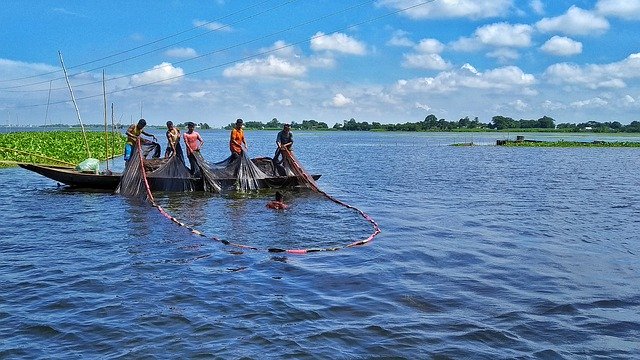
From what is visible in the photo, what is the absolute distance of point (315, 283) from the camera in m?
8.46

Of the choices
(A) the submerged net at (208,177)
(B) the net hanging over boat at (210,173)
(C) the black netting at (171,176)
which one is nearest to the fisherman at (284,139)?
(B) the net hanging over boat at (210,173)

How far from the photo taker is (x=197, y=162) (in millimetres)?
18297

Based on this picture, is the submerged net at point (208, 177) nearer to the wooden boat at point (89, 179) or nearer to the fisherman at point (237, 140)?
the wooden boat at point (89, 179)

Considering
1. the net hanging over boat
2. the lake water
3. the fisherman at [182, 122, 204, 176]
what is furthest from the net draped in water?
the lake water

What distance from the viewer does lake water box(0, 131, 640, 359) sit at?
6.16 metres

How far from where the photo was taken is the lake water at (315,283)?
616cm

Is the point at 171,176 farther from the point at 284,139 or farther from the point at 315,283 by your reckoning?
the point at 315,283

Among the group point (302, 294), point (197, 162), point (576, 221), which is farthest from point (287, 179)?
point (302, 294)

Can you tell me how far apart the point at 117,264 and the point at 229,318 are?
11.1ft

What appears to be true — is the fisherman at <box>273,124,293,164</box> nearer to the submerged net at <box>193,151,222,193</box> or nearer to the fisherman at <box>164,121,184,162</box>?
the submerged net at <box>193,151,222,193</box>

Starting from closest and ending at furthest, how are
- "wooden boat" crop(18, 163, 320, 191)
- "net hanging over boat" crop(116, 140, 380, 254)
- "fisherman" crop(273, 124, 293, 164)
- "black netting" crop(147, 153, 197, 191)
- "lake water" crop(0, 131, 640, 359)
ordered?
"lake water" crop(0, 131, 640, 359) → "net hanging over boat" crop(116, 140, 380, 254) → "black netting" crop(147, 153, 197, 191) → "wooden boat" crop(18, 163, 320, 191) → "fisherman" crop(273, 124, 293, 164)

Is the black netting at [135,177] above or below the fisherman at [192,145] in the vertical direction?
below

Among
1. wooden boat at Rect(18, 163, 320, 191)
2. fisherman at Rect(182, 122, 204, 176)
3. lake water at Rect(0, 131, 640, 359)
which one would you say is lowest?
lake water at Rect(0, 131, 640, 359)

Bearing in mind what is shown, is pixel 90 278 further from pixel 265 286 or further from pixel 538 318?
pixel 538 318
